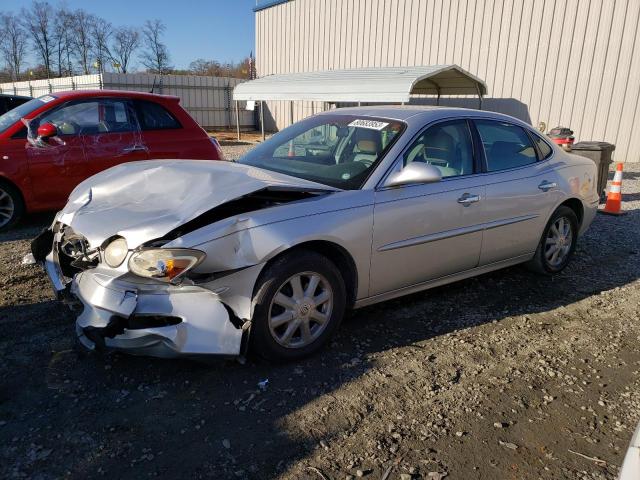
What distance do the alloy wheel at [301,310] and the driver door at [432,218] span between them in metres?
0.42

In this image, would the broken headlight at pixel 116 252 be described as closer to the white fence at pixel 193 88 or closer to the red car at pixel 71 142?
the red car at pixel 71 142

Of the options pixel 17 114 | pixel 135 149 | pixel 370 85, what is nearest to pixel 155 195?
pixel 135 149

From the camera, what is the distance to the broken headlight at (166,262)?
276cm

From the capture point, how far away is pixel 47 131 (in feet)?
19.6

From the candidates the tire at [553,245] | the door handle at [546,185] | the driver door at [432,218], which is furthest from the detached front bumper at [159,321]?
the tire at [553,245]

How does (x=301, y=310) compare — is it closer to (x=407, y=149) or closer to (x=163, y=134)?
(x=407, y=149)

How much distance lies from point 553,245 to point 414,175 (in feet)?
7.56

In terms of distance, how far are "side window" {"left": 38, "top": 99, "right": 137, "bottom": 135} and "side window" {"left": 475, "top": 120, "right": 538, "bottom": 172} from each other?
4.48m

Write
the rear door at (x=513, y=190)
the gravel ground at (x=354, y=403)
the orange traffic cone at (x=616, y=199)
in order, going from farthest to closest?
the orange traffic cone at (x=616, y=199) < the rear door at (x=513, y=190) < the gravel ground at (x=354, y=403)

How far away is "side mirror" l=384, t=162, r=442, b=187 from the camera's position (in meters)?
3.41

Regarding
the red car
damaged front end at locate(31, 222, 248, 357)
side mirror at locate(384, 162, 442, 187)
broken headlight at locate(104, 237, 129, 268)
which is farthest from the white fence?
damaged front end at locate(31, 222, 248, 357)

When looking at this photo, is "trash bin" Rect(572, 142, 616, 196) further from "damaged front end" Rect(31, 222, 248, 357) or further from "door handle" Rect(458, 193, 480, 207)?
"damaged front end" Rect(31, 222, 248, 357)

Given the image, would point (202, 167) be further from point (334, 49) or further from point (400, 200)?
point (334, 49)

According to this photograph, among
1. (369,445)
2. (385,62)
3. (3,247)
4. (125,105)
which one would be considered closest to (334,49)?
(385,62)
